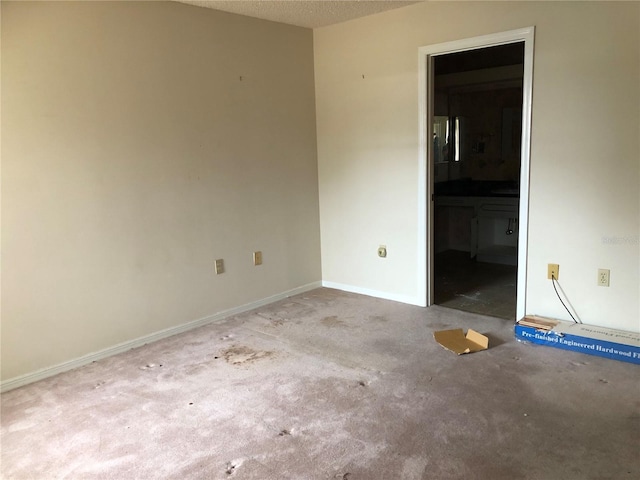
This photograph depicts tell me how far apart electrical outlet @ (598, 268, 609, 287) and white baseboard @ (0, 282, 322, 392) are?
2414 mm

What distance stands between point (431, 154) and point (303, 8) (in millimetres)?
1458

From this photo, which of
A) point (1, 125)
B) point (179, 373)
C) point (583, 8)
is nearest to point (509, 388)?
point (179, 373)

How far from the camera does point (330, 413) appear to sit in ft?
7.69

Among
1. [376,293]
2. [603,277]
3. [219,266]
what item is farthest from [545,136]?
[219,266]

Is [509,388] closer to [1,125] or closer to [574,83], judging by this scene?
[574,83]

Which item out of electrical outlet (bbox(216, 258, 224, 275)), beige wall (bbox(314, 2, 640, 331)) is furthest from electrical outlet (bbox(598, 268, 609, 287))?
electrical outlet (bbox(216, 258, 224, 275))

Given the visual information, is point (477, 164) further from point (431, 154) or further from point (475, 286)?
point (431, 154)

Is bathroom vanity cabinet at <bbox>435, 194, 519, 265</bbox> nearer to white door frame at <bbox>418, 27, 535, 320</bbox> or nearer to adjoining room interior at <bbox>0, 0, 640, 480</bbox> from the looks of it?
adjoining room interior at <bbox>0, 0, 640, 480</bbox>

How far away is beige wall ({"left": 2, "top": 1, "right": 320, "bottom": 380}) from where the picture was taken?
2.70 meters

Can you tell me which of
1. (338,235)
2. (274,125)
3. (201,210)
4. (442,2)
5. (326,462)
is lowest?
(326,462)

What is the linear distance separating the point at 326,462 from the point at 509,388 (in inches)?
44.1

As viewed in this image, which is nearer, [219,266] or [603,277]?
[603,277]

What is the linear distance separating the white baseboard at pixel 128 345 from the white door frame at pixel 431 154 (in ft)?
4.03

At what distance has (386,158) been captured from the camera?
4000 mm
